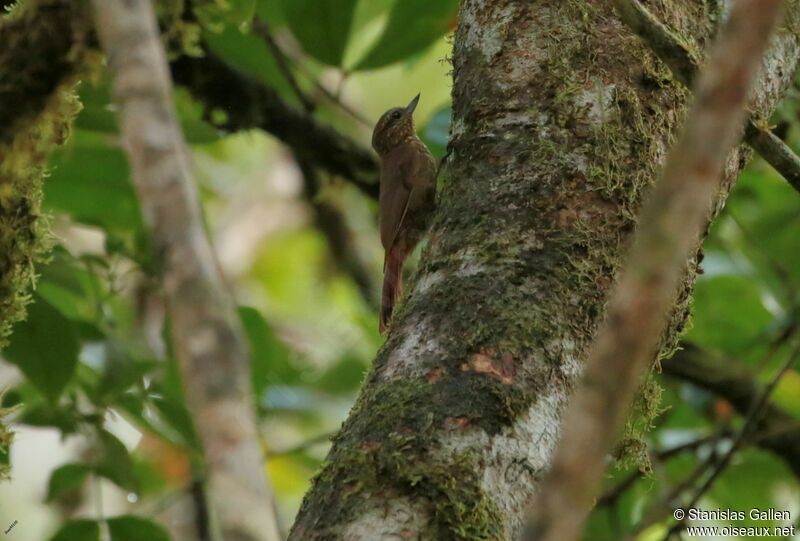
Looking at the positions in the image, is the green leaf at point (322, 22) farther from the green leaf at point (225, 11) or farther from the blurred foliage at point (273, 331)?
the green leaf at point (225, 11)

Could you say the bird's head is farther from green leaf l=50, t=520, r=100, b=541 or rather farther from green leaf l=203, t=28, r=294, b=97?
green leaf l=50, t=520, r=100, b=541

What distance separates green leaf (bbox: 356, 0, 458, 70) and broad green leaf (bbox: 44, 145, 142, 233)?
93 cm

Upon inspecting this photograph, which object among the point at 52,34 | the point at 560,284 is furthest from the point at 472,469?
the point at 52,34

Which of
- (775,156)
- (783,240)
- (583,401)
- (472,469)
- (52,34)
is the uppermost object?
(783,240)

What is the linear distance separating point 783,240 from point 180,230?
11.9ft

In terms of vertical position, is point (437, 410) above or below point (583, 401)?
above

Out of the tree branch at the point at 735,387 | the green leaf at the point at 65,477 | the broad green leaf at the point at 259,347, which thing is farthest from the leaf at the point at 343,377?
the green leaf at the point at 65,477

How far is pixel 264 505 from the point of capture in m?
1.09

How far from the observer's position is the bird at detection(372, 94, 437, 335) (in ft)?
13.8

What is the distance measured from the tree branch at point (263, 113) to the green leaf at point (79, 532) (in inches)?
69.0

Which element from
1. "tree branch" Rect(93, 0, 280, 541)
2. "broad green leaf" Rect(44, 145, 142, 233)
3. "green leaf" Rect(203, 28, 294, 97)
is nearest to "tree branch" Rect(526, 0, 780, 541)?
"tree branch" Rect(93, 0, 280, 541)

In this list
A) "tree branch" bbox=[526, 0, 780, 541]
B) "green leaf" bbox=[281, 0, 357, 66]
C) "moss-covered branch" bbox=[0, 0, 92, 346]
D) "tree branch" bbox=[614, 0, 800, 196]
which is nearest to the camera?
"tree branch" bbox=[526, 0, 780, 541]

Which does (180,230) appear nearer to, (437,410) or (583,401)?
(583,401)

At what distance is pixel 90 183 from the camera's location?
12.3 feet
